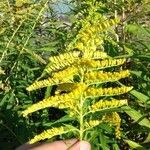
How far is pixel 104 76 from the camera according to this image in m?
1.59

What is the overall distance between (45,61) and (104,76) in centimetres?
225

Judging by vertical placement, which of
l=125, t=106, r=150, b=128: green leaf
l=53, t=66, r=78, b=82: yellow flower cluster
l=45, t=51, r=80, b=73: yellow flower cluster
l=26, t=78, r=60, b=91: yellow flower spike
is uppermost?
l=45, t=51, r=80, b=73: yellow flower cluster

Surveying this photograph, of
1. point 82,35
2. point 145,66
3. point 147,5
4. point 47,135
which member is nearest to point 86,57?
point 82,35

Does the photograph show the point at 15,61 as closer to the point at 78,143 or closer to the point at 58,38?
the point at 58,38

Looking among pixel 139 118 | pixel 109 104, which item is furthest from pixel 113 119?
pixel 109 104

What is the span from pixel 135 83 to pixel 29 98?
2.45 ft

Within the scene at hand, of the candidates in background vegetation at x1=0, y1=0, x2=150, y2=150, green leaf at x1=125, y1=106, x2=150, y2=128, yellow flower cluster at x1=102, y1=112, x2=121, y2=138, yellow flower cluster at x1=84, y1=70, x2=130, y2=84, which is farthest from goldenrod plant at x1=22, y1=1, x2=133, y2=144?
green leaf at x1=125, y1=106, x2=150, y2=128

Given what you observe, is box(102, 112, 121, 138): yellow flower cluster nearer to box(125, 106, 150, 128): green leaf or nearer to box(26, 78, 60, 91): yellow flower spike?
box(125, 106, 150, 128): green leaf

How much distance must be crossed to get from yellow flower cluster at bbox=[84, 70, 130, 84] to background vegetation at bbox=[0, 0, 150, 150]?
3.48 feet

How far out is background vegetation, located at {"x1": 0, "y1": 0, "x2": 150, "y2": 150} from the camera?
9.96 feet

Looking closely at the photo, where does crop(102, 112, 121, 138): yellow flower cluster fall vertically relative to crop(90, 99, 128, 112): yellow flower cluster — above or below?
below

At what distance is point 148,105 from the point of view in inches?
114

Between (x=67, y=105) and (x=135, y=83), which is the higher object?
(x=67, y=105)

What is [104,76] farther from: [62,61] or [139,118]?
[139,118]
